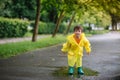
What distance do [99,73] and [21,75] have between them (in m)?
2.55

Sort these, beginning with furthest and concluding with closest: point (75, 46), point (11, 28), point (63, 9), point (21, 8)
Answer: point (21, 8) < point (11, 28) < point (63, 9) < point (75, 46)

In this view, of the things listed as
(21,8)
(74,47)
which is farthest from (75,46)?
(21,8)

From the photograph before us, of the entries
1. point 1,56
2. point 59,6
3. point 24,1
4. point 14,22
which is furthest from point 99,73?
point 24,1

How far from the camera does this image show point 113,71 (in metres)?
12.6

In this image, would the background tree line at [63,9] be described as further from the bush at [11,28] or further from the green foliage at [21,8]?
the bush at [11,28]

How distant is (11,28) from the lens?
3697cm

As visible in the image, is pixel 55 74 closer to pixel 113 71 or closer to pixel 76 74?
pixel 76 74

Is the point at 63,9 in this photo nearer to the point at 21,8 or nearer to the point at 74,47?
the point at 74,47

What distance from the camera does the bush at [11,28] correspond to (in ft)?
115

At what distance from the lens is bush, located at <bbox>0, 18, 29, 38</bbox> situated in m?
34.9

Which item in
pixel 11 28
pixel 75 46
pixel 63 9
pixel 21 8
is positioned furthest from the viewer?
pixel 21 8

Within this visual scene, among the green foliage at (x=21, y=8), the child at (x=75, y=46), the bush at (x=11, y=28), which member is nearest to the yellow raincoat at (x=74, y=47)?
the child at (x=75, y=46)

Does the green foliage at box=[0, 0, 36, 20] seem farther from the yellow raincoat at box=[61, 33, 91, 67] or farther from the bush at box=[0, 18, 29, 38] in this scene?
the yellow raincoat at box=[61, 33, 91, 67]

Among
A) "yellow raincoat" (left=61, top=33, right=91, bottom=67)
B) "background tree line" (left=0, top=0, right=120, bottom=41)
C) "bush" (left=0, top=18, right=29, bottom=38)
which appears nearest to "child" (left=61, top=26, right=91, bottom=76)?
"yellow raincoat" (left=61, top=33, right=91, bottom=67)
